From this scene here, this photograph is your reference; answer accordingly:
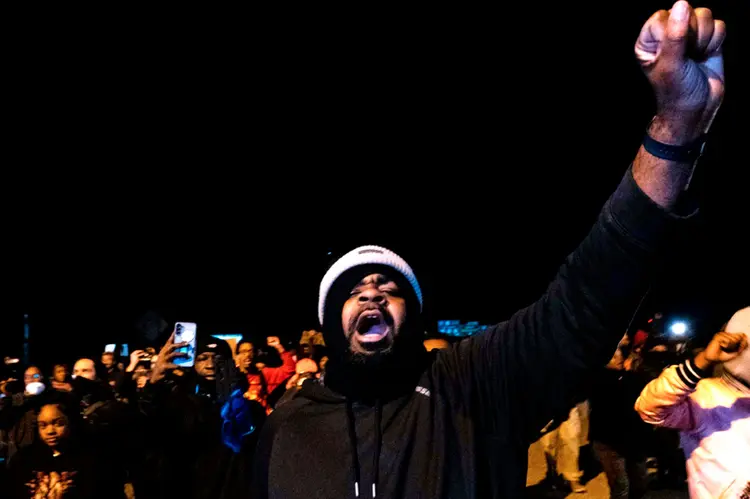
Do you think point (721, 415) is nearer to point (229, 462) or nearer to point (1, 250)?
point (229, 462)

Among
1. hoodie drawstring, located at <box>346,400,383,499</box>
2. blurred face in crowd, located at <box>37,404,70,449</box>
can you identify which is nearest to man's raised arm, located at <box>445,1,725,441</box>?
hoodie drawstring, located at <box>346,400,383,499</box>

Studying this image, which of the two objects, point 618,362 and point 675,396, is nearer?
point 675,396

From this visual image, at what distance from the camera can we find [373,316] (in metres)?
2.34

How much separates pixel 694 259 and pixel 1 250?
117 ft

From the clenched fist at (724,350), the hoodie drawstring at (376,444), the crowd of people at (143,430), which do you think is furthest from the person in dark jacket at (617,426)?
the hoodie drawstring at (376,444)

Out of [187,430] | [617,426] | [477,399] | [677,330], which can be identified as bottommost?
[617,426]

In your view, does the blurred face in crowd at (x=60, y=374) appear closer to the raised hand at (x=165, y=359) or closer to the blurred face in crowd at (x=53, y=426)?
the raised hand at (x=165, y=359)

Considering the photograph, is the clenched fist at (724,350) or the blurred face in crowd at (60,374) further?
the blurred face in crowd at (60,374)

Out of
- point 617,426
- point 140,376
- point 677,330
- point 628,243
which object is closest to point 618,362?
point 617,426

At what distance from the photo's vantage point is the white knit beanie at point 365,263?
2.47 m

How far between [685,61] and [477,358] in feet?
3.42

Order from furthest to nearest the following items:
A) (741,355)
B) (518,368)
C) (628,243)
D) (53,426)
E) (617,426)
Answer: (617,426)
(53,426)
(741,355)
(518,368)
(628,243)

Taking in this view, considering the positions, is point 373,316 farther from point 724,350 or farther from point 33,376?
point 33,376

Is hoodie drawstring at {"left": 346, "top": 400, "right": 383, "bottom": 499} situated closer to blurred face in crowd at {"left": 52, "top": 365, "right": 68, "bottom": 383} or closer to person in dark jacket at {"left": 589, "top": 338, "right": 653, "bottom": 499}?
person in dark jacket at {"left": 589, "top": 338, "right": 653, "bottom": 499}
